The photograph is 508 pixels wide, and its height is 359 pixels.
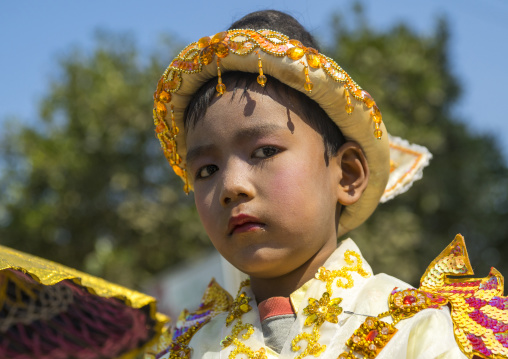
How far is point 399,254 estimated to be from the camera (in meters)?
9.73

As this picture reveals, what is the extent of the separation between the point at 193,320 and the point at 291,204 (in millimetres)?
660

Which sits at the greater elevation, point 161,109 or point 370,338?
point 161,109

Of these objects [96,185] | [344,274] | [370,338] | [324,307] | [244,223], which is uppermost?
[96,185]

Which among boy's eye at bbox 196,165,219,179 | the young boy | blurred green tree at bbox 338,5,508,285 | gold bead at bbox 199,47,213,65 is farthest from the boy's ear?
blurred green tree at bbox 338,5,508,285

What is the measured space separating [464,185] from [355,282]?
32.3 ft

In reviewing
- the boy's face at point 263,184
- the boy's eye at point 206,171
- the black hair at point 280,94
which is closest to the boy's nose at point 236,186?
the boy's face at point 263,184

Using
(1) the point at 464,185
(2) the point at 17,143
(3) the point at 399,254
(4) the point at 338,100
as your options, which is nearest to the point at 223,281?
(4) the point at 338,100

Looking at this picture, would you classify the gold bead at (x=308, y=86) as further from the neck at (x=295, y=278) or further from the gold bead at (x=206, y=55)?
the neck at (x=295, y=278)

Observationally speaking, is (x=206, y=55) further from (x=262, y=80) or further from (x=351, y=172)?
(x=351, y=172)

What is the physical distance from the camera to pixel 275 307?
1.83m

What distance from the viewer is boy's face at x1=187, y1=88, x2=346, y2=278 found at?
5.61 feet

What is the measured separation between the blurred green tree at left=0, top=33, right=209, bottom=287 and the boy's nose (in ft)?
31.7

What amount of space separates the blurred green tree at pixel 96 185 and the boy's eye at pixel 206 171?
9.46 m

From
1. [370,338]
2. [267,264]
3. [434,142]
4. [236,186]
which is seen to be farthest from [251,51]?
[434,142]
